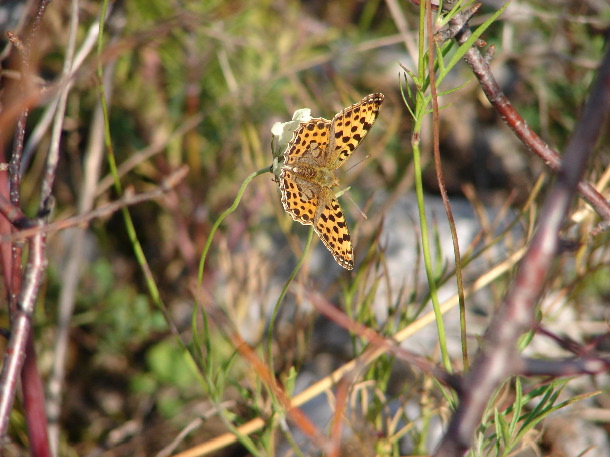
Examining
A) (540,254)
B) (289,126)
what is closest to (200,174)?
(289,126)

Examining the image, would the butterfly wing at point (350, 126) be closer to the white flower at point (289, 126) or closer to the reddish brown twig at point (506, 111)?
the white flower at point (289, 126)

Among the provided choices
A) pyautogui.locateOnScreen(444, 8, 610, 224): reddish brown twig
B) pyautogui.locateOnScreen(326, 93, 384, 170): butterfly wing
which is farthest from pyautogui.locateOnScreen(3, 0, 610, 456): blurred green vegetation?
pyautogui.locateOnScreen(444, 8, 610, 224): reddish brown twig

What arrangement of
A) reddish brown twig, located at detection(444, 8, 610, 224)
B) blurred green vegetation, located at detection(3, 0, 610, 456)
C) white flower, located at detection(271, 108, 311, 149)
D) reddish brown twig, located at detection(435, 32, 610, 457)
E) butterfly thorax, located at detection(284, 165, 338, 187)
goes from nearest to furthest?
1. reddish brown twig, located at detection(435, 32, 610, 457)
2. reddish brown twig, located at detection(444, 8, 610, 224)
3. white flower, located at detection(271, 108, 311, 149)
4. butterfly thorax, located at detection(284, 165, 338, 187)
5. blurred green vegetation, located at detection(3, 0, 610, 456)

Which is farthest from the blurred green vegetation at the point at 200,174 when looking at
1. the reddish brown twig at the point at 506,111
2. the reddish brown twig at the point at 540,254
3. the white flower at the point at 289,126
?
the reddish brown twig at the point at 540,254

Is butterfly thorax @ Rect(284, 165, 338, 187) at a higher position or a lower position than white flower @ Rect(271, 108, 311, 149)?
lower

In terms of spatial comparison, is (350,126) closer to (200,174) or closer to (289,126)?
(289,126)

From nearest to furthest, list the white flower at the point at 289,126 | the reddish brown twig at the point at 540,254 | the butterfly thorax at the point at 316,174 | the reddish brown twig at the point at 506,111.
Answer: the reddish brown twig at the point at 540,254 < the reddish brown twig at the point at 506,111 < the white flower at the point at 289,126 < the butterfly thorax at the point at 316,174

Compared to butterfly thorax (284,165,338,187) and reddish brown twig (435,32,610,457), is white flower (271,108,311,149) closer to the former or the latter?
butterfly thorax (284,165,338,187)

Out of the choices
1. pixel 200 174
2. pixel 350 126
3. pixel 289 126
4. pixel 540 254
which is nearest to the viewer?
pixel 540 254

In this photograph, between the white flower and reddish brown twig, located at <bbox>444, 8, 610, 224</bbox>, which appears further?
the white flower

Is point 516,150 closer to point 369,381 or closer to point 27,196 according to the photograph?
point 369,381
